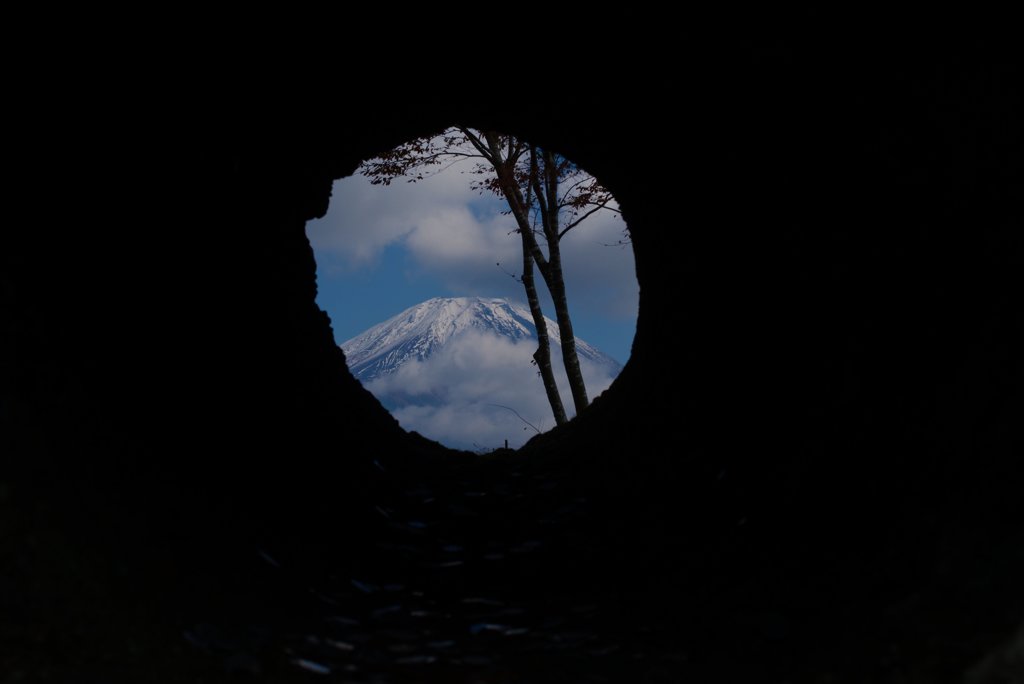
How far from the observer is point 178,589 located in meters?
2.91

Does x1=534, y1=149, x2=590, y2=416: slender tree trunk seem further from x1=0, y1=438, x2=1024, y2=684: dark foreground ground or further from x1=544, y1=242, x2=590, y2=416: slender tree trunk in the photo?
x1=0, y1=438, x2=1024, y2=684: dark foreground ground

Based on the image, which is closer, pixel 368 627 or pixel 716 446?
pixel 368 627

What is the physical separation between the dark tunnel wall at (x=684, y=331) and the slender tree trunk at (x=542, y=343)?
6948mm

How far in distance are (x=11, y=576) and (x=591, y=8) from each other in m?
4.50

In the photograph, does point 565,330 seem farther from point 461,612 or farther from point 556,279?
point 461,612

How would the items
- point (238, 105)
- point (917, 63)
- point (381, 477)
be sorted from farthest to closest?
1. point (381, 477)
2. point (238, 105)
3. point (917, 63)

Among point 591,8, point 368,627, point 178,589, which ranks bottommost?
point 368,627

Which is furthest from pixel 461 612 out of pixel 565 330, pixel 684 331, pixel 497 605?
pixel 565 330

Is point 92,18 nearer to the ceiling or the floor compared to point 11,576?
nearer to the ceiling

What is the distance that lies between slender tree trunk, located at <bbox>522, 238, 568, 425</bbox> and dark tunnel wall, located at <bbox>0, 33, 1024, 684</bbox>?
22.8 ft

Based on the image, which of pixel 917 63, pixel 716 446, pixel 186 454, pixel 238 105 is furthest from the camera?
pixel 238 105

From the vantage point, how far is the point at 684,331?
224 inches

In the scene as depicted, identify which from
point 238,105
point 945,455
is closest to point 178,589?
point 945,455

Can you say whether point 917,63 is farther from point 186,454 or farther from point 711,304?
point 186,454
